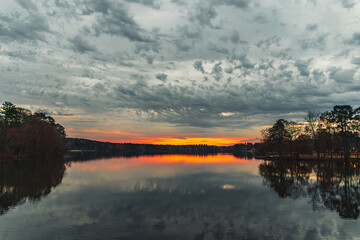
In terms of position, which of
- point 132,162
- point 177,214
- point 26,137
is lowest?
point 132,162

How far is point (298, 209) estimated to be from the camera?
20.1 m

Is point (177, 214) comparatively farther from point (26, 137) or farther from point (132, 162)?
point (26, 137)

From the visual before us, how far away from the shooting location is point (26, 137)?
88125 mm

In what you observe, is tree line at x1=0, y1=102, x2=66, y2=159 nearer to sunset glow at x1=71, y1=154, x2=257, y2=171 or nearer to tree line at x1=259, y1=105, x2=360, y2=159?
sunset glow at x1=71, y1=154, x2=257, y2=171

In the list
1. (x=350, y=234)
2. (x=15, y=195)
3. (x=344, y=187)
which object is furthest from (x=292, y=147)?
(x=15, y=195)

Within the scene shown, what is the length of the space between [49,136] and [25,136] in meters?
8.91

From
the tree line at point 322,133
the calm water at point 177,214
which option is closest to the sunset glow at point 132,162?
the tree line at point 322,133

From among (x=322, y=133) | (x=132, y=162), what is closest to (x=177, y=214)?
(x=132, y=162)

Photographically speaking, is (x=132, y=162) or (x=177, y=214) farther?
(x=132, y=162)

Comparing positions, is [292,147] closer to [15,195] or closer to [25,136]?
[15,195]

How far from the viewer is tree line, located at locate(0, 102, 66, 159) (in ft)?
284

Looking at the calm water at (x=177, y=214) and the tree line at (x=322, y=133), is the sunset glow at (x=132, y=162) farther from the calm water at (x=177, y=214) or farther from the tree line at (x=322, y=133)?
the calm water at (x=177, y=214)

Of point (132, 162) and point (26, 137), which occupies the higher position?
point (26, 137)

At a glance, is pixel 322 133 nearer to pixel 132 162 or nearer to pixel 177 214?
pixel 132 162
